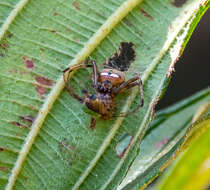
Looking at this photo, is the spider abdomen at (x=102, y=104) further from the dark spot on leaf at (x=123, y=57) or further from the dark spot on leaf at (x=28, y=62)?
the dark spot on leaf at (x=28, y=62)

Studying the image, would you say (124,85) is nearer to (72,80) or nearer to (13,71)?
(72,80)

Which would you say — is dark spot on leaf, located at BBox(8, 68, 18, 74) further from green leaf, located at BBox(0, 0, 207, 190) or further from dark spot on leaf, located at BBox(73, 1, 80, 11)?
dark spot on leaf, located at BBox(73, 1, 80, 11)

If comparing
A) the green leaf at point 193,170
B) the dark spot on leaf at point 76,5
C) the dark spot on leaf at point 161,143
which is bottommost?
the dark spot on leaf at point 161,143

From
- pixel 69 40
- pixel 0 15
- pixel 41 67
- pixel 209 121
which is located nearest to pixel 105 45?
pixel 69 40

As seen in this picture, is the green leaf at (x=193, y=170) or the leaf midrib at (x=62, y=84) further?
the leaf midrib at (x=62, y=84)

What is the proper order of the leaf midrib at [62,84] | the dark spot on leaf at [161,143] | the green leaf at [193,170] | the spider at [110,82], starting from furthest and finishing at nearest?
the dark spot on leaf at [161,143], the spider at [110,82], the leaf midrib at [62,84], the green leaf at [193,170]

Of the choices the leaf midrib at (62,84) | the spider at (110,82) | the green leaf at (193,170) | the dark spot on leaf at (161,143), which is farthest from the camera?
the dark spot on leaf at (161,143)

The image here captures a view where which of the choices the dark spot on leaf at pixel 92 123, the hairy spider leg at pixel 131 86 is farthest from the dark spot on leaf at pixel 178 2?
the dark spot on leaf at pixel 92 123

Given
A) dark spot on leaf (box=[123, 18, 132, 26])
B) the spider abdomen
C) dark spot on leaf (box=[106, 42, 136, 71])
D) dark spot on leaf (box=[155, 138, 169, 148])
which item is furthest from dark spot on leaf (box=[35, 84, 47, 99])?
dark spot on leaf (box=[155, 138, 169, 148])
